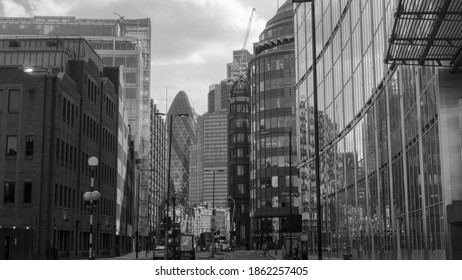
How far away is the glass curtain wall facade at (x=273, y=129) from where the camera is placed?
13562 cm

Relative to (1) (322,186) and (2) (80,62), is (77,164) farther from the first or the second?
(1) (322,186)

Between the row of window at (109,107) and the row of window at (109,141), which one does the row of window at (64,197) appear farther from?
the row of window at (109,107)

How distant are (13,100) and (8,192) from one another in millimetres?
8152

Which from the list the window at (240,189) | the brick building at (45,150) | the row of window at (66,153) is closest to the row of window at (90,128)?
the brick building at (45,150)

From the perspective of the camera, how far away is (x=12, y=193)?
186 ft

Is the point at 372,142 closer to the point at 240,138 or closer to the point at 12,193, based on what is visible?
the point at 12,193

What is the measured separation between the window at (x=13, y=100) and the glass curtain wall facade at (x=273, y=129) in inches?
3184

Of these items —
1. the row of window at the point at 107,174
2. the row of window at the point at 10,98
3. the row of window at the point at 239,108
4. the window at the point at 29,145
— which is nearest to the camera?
the window at the point at 29,145

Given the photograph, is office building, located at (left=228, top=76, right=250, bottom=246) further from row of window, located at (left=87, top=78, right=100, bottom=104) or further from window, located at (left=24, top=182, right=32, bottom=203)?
window, located at (left=24, top=182, right=32, bottom=203)

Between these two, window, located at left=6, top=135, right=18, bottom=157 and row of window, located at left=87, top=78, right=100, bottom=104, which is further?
row of window, located at left=87, top=78, right=100, bottom=104

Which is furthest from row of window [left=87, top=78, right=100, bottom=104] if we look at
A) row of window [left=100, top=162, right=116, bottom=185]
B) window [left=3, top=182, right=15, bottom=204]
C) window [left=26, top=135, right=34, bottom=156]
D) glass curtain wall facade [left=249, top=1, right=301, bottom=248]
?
glass curtain wall facade [left=249, top=1, right=301, bottom=248]

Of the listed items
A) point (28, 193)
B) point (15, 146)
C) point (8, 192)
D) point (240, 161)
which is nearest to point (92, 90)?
point (15, 146)

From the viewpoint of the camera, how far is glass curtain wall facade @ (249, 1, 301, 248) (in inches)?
5340

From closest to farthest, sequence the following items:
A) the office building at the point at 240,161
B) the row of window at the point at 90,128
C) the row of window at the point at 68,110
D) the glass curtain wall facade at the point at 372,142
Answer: the glass curtain wall facade at the point at 372,142 → the row of window at the point at 68,110 → the row of window at the point at 90,128 → the office building at the point at 240,161
